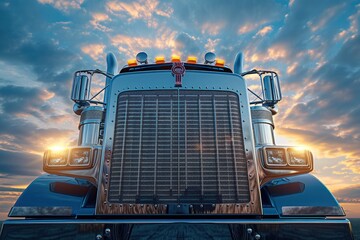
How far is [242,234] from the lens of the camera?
2625 mm

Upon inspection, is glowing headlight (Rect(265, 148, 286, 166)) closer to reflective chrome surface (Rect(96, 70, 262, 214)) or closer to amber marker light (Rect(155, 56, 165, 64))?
reflective chrome surface (Rect(96, 70, 262, 214))

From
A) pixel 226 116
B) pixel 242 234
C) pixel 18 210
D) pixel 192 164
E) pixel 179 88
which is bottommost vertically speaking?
pixel 242 234

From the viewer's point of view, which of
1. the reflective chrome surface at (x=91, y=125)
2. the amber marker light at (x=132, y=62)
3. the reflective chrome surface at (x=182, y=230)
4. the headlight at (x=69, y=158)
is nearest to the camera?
the reflective chrome surface at (x=182, y=230)

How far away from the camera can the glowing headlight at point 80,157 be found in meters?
3.29

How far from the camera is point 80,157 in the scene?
10.9ft

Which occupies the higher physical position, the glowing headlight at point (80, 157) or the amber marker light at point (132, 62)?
the amber marker light at point (132, 62)

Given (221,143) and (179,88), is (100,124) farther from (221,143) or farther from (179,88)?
(221,143)

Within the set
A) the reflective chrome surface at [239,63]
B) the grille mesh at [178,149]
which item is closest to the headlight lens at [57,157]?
the grille mesh at [178,149]

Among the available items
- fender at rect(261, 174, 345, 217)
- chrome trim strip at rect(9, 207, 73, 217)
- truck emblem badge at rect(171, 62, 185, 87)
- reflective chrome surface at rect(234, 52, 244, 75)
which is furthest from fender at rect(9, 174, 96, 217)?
A: reflective chrome surface at rect(234, 52, 244, 75)

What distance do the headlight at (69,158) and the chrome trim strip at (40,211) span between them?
1.59 feet

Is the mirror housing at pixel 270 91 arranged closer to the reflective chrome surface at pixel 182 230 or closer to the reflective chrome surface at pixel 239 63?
the reflective chrome surface at pixel 239 63

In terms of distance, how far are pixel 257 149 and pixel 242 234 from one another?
1.18 m

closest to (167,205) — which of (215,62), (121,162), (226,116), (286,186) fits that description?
(121,162)

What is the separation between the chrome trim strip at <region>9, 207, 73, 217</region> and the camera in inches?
120
